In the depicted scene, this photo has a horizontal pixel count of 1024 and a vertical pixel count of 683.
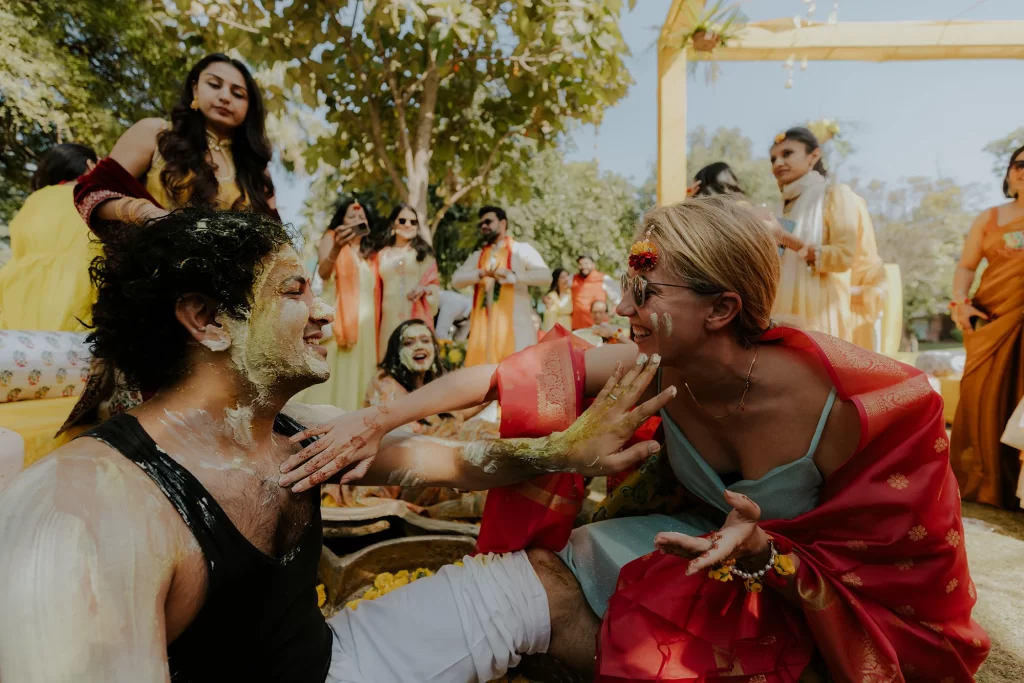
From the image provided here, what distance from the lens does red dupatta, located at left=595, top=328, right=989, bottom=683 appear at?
5.22 ft

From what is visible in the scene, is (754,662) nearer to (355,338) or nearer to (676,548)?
(676,548)

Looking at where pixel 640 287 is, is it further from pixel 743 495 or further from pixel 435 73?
pixel 435 73

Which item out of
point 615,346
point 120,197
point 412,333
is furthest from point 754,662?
point 412,333

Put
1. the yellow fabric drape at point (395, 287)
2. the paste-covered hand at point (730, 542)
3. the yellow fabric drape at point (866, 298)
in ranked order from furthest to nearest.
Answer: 1. the yellow fabric drape at point (395, 287)
2. the yellow fabric drape at point (866, 298)
3. the paste-covered hand at point (730, 542)

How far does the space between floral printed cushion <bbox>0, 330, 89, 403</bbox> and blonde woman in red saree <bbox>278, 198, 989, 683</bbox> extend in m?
2.14

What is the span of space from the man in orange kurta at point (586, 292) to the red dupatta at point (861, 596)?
27.2 ft

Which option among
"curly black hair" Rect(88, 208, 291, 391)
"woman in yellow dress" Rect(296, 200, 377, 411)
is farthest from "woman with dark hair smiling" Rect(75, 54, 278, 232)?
"woman in yellow dress" Rect(296, 200, 377, 411)

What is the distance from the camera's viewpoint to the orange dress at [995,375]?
4.12 m

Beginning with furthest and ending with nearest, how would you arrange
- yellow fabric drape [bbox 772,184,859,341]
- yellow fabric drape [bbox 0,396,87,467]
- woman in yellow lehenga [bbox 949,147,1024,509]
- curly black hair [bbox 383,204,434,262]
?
curly black hair [bbox 383,204,434,262] → woman in yellow lehenga [bbox 949,147,1024,509] → yellow fabric drape [bbox 772,184,859,341] → yellow fabric drape [bbox 0,396,87,467]

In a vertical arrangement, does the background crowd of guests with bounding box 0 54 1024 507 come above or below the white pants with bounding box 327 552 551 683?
above

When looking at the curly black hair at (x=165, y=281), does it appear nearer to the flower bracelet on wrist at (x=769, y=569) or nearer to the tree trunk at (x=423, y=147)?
the flower bracelet on wrist at (x=769, y=569)

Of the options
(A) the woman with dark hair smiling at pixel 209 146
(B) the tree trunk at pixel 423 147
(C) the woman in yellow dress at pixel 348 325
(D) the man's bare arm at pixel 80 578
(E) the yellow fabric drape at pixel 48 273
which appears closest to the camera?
(D) the man's bare arm at pixel 80 578

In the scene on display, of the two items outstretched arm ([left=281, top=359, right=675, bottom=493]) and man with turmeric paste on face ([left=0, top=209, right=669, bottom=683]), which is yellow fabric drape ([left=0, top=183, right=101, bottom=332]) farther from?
outstretched arm ([left=281, top=359, right=675, bottom=493])

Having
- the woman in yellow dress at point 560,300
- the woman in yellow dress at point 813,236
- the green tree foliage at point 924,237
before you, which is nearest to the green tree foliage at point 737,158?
the green tree foliage at point 924,237
